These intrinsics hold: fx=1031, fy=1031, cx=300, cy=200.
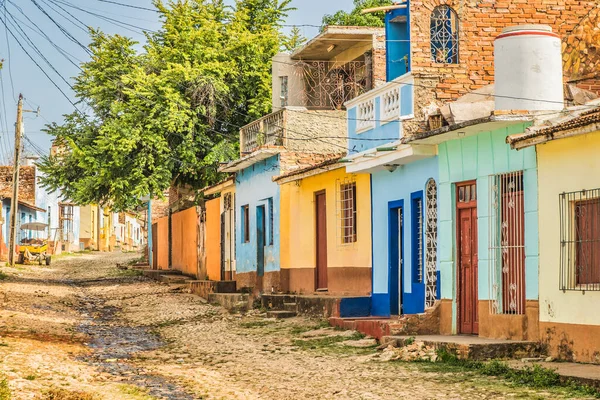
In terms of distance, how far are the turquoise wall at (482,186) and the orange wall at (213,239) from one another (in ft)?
48.6

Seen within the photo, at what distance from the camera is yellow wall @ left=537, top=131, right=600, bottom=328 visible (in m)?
12.5

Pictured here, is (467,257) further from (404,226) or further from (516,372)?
(516,372)

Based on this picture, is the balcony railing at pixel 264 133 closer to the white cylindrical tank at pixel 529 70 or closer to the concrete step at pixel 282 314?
the concrete step at pixel 282 314

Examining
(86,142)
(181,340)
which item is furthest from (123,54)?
(181,340)

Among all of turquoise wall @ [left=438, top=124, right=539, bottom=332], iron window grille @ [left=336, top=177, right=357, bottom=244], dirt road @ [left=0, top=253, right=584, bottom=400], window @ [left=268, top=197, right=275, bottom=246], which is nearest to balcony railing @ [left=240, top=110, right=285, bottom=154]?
window @ [left=268, top=197, right=275, bottom=246]

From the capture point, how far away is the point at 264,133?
26719mm

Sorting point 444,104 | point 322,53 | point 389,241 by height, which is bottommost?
point 389,241

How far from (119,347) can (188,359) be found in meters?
Answer: 2.24

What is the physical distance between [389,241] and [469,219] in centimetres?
307

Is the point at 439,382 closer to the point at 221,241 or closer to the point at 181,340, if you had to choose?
the point at 181,340

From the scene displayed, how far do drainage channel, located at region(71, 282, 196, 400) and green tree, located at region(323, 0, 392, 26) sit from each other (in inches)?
663

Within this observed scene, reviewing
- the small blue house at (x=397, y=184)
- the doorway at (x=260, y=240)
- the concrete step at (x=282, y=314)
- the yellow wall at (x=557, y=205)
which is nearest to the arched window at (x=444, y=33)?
the small blue house at (x=397, y=184)

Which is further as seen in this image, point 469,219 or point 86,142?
point 86,142

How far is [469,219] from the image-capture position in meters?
15.9
